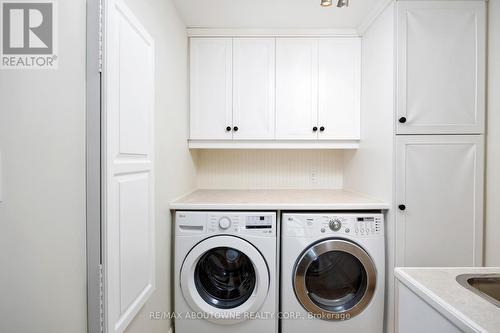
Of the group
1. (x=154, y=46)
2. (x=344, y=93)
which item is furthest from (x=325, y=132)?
(x=154, y=46)

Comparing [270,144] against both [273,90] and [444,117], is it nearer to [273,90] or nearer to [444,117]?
[273,90]

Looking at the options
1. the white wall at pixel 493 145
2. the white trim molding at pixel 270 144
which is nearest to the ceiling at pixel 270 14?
the white wall at pixel 493 145

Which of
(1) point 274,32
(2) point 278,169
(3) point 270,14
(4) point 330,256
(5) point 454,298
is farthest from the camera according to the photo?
(2) point 278,169

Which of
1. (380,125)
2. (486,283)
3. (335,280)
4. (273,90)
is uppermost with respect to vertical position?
(273,90)

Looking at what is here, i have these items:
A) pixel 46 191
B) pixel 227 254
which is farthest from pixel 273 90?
pixel 46 191

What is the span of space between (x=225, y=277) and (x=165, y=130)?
1.10m

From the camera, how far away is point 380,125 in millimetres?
1802

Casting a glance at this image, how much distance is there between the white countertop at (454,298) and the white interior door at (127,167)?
3.46 ft

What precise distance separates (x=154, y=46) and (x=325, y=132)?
1.47 m

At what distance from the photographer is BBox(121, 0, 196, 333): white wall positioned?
1388 millimetres

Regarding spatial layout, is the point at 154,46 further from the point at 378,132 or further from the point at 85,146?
the point at 378,132

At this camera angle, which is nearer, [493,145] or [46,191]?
[46,191]

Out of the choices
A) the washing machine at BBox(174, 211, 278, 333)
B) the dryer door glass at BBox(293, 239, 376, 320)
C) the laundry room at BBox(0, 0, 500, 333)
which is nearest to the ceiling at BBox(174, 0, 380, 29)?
the laundry room at BBox(0, 0, 500, 333)

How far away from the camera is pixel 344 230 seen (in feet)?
5.56
